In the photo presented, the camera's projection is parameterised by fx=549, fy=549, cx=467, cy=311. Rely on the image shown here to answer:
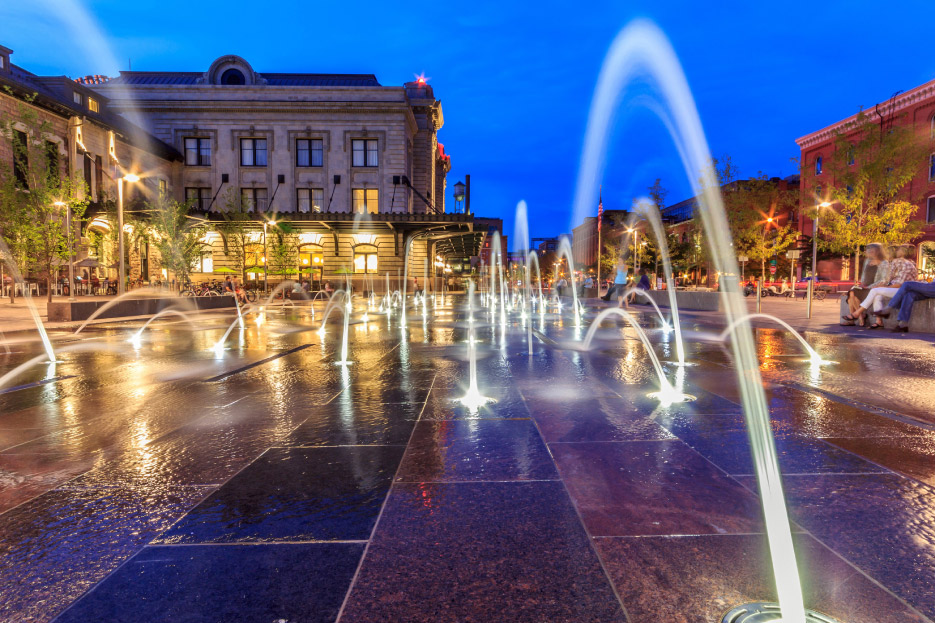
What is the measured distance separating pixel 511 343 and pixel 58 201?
19581 mm

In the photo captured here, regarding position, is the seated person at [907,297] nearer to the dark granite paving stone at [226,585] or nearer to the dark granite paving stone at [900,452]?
the dark granite paving stone at [900,452]

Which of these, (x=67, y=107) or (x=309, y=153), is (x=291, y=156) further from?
(x=67, y=107)

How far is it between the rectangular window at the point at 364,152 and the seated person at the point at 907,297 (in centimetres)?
4144

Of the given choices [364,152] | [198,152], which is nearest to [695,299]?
[364,152]

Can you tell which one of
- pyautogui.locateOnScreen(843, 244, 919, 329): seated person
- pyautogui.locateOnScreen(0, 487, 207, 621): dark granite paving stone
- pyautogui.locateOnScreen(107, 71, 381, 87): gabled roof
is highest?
pyautogui.locateOnScreen(107, 71, 381, 87): gabled roof

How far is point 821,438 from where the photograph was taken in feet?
13.6

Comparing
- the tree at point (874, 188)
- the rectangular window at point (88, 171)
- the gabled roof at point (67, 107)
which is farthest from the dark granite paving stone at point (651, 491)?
the rectangular window at point (88, 171)

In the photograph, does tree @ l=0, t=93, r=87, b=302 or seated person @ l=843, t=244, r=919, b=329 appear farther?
tree @ l=0, t=93, r=87, b=302

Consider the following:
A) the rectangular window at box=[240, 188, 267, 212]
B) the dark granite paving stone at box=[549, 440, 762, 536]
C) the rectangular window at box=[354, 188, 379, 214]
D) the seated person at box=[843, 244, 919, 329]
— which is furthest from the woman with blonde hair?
the rectangular window at box=[240, 188, 267, 212]

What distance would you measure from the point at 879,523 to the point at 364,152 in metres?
48.9

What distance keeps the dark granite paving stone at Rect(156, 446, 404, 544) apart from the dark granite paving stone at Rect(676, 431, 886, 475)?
2.16 meters

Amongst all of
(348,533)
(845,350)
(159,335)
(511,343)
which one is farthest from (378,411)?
(159,335)

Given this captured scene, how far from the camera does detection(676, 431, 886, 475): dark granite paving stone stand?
3447 mm

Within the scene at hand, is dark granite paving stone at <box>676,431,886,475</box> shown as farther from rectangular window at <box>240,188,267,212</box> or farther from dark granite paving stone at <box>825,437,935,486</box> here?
rectangular window at <box>240,188,267,212</box>
